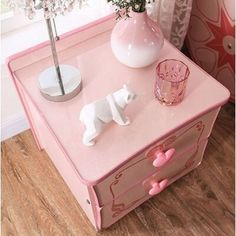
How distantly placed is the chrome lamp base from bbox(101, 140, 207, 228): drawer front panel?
1.02 ft

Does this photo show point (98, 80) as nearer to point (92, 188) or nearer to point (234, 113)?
point (92, 188)

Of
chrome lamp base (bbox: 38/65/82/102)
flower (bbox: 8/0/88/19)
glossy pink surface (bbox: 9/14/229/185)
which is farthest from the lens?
chrome lamp base (bbox: 38/65/82/102)

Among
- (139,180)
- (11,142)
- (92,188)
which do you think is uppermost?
(92,188)

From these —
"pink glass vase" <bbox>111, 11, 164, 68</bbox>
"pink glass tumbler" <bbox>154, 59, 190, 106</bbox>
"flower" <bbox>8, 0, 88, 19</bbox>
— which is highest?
"flower" <bbox>8, 0, 88, 19</bbox>

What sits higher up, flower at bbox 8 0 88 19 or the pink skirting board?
flower at bbox 8 0 88 19

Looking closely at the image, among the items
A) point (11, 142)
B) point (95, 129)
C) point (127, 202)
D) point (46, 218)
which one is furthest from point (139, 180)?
point (11, 142)

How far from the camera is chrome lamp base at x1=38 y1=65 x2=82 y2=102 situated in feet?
3.32

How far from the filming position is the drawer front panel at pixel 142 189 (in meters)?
1.10

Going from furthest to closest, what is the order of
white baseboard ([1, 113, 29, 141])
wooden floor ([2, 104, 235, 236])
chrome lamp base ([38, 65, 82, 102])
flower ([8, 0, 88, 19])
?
1. white baseboard ([1, 113, 29, 141])
2. wooden floor ([2, 104, 235, 236])
3. chrome lamp base ([38, 65, 82, 102])
4. flower ([8, 0, 88, 19])

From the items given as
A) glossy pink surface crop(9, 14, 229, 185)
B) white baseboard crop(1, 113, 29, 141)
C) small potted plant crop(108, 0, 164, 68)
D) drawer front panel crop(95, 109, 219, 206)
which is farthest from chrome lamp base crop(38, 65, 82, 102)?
white baseboard crop(1, 113, 29, 141)

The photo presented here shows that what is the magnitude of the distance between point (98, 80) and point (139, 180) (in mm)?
333

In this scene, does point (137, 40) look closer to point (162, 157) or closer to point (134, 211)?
point (162, 157)

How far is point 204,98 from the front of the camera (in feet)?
3.35

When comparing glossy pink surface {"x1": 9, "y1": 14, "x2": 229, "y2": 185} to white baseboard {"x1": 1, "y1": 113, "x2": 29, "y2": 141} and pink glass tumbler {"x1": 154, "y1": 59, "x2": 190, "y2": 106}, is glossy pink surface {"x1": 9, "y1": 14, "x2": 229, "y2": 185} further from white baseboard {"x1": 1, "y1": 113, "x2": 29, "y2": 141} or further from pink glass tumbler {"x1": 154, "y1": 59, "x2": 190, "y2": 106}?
white baseboard {"x1": 1, "y1": 113, "x2": 29, "y2": 141}
